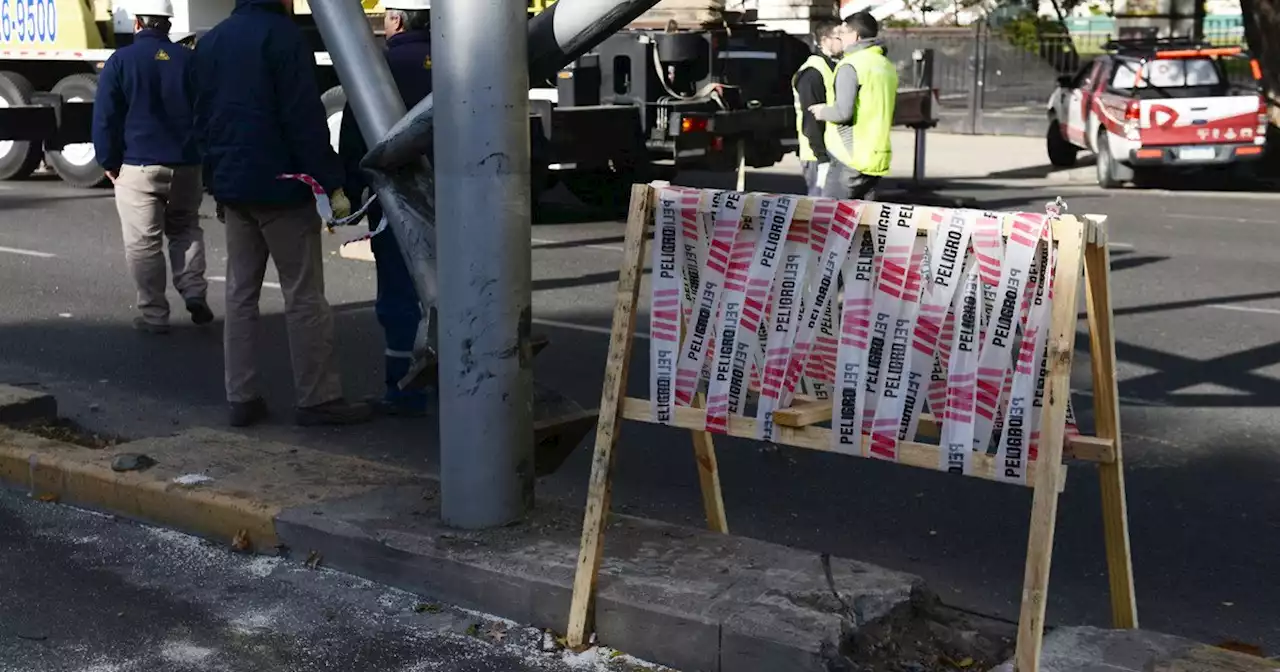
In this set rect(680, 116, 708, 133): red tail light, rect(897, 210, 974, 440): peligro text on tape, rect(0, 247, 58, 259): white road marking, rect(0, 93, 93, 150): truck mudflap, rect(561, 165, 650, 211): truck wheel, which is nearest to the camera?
rect(897, 210, 974, 440): peligro text on tape

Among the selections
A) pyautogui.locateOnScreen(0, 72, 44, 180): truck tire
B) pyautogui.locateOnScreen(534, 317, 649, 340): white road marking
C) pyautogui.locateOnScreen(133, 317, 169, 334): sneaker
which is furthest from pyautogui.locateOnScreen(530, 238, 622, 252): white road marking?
pyautogui.locateOnScreen(0, 72, 44, 180): truck tire

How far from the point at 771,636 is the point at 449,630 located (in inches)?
41.0

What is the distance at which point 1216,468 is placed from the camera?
259 inches

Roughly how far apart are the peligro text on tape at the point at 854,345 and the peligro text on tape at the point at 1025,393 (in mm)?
399

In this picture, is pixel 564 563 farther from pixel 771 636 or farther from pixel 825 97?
pixel 825 97

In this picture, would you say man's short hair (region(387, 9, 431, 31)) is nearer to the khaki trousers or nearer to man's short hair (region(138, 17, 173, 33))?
the khaki trousers

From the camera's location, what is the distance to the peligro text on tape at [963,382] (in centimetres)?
403

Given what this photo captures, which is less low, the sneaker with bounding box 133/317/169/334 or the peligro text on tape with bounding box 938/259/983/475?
the peligro text on tape with bounding box 938/259/983/475

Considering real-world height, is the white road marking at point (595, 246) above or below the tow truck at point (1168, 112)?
below

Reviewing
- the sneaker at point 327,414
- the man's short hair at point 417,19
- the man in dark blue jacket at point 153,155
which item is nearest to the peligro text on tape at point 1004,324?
the sneaker at point 327,414

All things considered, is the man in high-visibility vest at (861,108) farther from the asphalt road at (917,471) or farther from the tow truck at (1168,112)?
the tow truck at (1168,112)

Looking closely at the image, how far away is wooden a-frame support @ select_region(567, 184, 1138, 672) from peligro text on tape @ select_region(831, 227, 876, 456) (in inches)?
2.8

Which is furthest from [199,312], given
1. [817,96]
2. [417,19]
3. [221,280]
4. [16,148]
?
[16,148]

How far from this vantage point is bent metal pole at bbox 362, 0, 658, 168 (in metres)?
4.89
